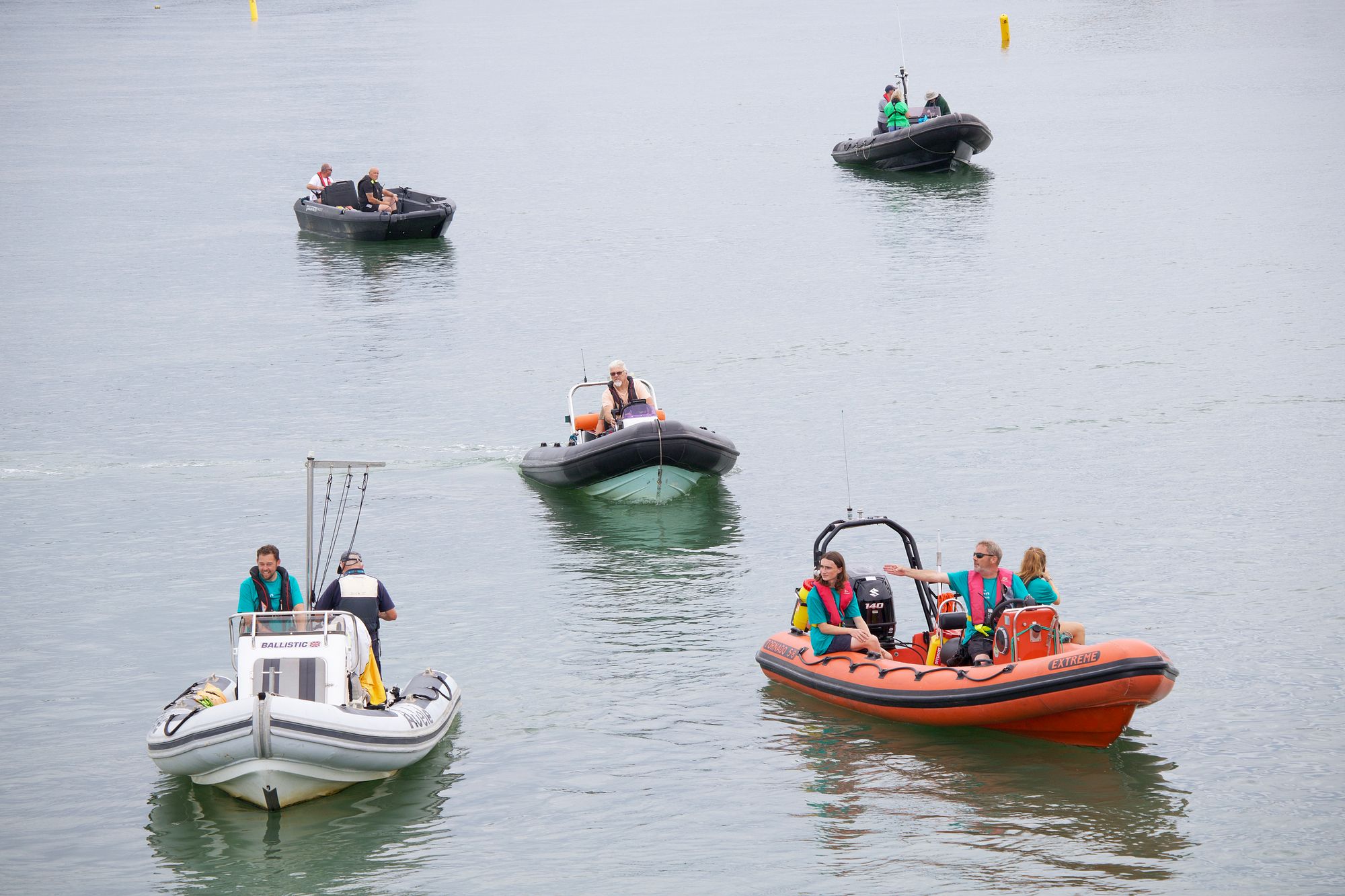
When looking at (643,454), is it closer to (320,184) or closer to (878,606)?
(878,606)

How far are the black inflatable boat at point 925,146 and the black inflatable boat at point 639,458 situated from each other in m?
23.3

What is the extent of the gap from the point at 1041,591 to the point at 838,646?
1.72 meters

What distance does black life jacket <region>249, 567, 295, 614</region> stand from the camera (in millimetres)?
11641

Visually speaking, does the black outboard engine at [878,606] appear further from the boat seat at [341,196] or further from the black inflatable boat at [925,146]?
the black inflatable boat at [925,146]

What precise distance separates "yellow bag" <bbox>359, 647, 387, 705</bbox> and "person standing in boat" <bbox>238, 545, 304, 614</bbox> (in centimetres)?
70

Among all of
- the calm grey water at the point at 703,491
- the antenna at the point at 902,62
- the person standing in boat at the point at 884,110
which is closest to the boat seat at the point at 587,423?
the calm grey water at the point at 703,491

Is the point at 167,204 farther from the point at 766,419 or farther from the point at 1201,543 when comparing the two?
the point at 1201,543

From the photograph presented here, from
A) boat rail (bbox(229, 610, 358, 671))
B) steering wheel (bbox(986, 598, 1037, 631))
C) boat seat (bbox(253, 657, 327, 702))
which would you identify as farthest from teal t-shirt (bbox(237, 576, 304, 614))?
steering wheel (bbox(986, 598, 1037, 631))

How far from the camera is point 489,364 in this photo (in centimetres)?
2606

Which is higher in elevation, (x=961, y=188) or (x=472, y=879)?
(x=961, y=188)

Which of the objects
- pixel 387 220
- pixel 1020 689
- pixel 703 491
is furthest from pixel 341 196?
pixel 1020 689

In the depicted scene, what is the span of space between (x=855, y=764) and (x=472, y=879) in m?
3.01

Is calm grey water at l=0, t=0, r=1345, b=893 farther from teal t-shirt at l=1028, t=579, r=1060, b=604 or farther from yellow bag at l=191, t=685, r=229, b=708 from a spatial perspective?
teal t-shirt at l=1028, t=579, r=1060, b=604

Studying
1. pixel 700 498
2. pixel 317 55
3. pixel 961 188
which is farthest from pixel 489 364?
pixel 317 55
